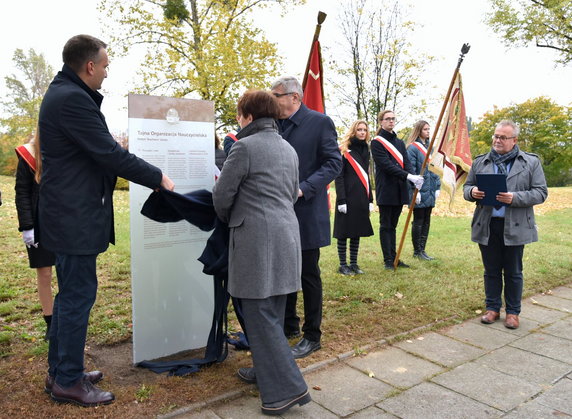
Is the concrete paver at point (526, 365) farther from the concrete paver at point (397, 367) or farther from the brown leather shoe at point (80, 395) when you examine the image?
the brown leather shoe at point (80, 395)

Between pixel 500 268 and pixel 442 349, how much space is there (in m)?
1.31

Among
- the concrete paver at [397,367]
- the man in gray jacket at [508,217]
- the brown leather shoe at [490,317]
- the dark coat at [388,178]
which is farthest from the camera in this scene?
the dark coat at [388,178]

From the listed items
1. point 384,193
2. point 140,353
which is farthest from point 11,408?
point 384,193

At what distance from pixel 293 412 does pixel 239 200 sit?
4.63ft

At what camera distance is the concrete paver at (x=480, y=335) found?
4.23 m

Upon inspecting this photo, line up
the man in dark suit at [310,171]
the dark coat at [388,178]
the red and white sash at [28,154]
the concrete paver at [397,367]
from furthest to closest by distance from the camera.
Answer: the dark coat at [388,178]
the man in dark suit at [310,171]
the red and white sash at [28,154]
the concrete paver at [397,367]

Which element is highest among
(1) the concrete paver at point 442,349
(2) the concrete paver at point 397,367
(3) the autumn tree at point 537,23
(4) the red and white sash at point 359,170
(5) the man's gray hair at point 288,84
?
(3) the autumn tree at point 537,23

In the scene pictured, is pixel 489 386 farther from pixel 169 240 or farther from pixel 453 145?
pixel 453 145

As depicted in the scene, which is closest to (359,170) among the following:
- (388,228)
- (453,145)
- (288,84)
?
(388,228)

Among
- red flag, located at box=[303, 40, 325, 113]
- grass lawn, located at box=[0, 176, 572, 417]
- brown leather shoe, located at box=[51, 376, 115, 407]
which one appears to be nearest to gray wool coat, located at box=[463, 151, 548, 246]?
grass lawn, located at box=[0, 176, 572, 417]

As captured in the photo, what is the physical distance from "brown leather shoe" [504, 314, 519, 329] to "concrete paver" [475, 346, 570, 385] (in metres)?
0.56

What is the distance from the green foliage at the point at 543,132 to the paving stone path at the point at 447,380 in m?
39.5

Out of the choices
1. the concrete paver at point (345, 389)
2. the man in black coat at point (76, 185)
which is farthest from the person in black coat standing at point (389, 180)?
the man in black coat at point (76, 185)

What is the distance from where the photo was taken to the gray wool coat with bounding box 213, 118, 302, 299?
2949mm
